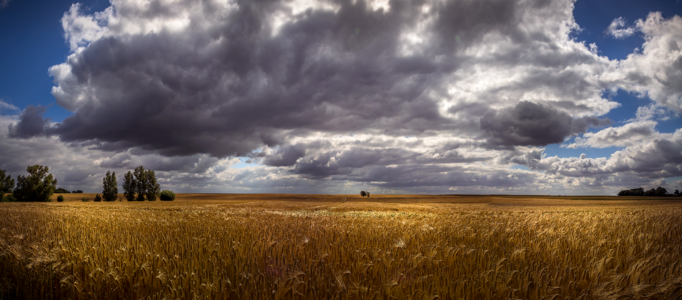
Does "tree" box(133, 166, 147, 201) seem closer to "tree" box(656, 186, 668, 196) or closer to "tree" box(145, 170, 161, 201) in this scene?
"tree" box(145, 170, 161, 201)

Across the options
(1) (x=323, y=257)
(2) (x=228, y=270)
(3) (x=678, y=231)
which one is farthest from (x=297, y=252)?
(3) (x=678, y=231)

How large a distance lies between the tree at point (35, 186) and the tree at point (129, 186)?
2747 cm

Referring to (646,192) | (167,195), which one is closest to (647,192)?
(646,192)

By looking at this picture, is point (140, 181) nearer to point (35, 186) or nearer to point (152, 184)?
point (152, 184)

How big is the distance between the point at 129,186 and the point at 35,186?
103ft

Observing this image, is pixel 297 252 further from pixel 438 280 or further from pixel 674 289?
pixel 674 289

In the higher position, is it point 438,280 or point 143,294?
point 438,280

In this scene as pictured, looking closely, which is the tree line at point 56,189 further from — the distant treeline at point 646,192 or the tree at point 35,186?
the distant treeline at point 646,192

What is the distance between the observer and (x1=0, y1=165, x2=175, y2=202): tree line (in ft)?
247

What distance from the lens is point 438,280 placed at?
12.3ft

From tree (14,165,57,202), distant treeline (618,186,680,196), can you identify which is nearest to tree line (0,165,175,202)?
tree (14,165,57,202)

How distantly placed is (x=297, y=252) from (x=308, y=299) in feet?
7.70

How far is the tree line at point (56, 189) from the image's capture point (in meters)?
75.2

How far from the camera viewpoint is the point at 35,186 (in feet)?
244
